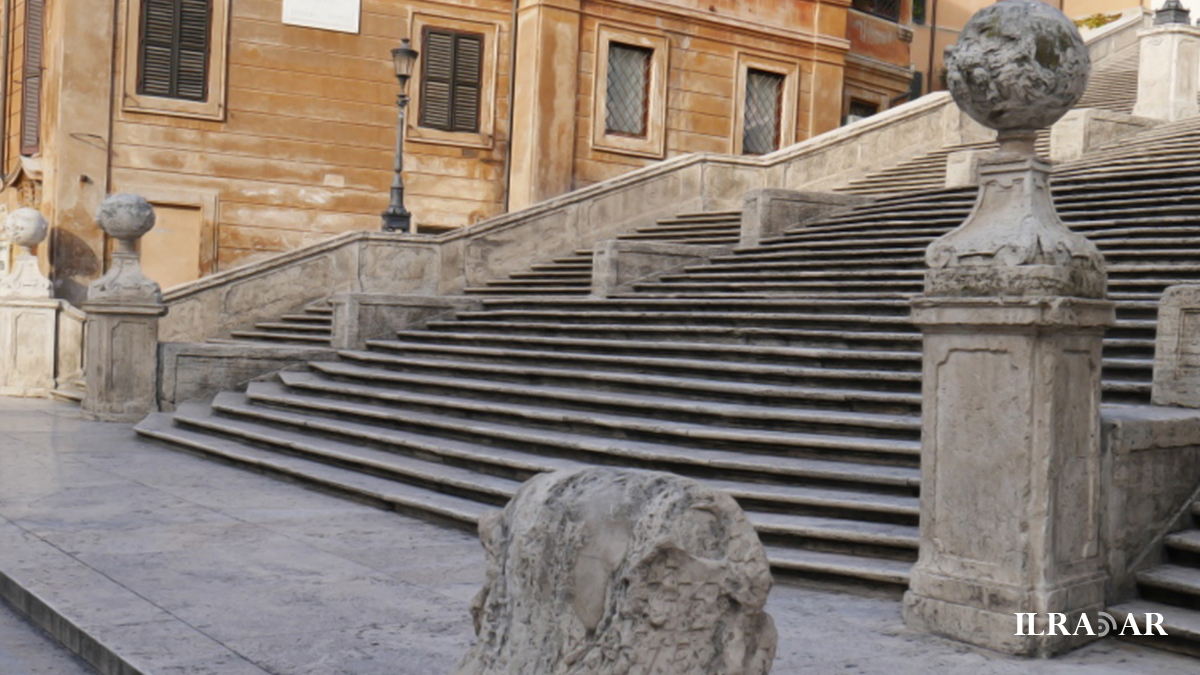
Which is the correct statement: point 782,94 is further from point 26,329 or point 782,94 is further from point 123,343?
point 123,343

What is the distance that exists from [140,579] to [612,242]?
795cm

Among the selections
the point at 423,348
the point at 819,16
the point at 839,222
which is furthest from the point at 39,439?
the point at 819,16

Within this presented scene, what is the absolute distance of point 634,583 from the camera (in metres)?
3.99

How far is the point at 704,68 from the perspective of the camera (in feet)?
81.8

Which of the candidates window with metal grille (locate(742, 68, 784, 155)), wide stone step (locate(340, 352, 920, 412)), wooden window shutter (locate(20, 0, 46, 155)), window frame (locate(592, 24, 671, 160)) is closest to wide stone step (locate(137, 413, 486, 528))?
wide stone step (locate(340, 352, 920, 412))

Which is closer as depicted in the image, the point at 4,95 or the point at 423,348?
the point at 423,348

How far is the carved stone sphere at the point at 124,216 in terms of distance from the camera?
15109 millimetres

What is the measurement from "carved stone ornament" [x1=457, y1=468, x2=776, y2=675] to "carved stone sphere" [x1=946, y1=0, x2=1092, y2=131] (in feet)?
9.23

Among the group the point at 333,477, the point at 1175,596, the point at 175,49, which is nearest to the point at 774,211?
the point at 333,477

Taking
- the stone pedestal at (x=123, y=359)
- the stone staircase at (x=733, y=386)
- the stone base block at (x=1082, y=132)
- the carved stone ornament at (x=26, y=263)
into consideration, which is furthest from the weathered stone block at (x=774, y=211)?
the carved stone ornament at (x=26, y=263)

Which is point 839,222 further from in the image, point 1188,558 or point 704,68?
point 704,68

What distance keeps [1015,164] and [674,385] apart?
14.9ft

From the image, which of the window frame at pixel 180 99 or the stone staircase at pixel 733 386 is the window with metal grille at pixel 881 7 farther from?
the stone staircase at pixel 733 386

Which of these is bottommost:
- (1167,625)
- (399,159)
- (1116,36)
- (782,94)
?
(1167,625)
